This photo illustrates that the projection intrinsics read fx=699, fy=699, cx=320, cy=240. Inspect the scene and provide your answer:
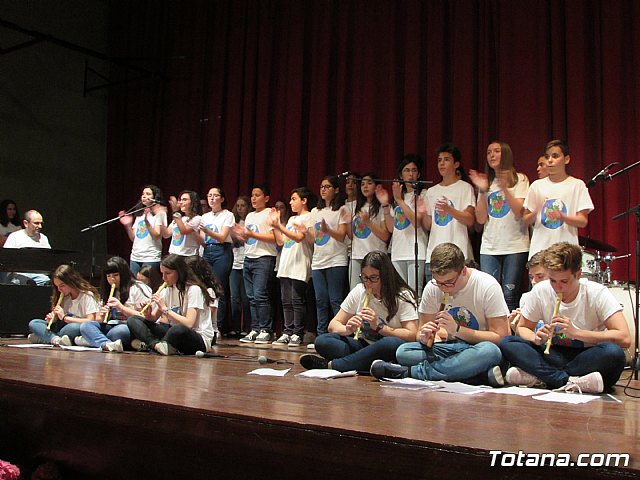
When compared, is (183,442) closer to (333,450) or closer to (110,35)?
(333,450)

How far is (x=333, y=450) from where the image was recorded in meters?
1.65

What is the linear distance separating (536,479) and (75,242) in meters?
7.78

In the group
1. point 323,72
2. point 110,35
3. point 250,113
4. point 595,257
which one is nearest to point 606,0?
point 595,257

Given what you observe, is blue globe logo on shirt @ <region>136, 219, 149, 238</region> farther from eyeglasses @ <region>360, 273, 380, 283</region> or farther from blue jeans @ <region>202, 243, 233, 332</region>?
eyeglasses @ <region>360, 273, 380, 283</region>

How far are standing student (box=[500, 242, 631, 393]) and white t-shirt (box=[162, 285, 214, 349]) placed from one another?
2072mm

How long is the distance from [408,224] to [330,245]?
27.1 inches

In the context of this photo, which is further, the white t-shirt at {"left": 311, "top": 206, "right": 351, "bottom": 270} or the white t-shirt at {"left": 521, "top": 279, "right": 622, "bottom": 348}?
the white t-shirt at {"left": 311, "top": 206, "right": 351, "bottom": 270}

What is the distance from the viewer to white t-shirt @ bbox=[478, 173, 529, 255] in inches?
176

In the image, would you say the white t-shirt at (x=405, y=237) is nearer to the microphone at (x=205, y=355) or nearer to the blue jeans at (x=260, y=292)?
the blue jeans at (x=260, y=292)

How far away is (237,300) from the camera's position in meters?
6.26

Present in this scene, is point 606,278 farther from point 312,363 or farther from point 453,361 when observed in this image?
point 312,363

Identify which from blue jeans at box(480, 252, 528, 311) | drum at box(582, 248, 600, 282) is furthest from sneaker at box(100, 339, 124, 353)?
drum at box(582, 248, 600, 282)

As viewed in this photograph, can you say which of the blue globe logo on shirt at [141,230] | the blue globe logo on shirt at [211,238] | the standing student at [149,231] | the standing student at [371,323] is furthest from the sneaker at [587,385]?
the blue globe logo on shirt at [141,230]

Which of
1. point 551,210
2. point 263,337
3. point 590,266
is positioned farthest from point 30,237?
point 590,266
